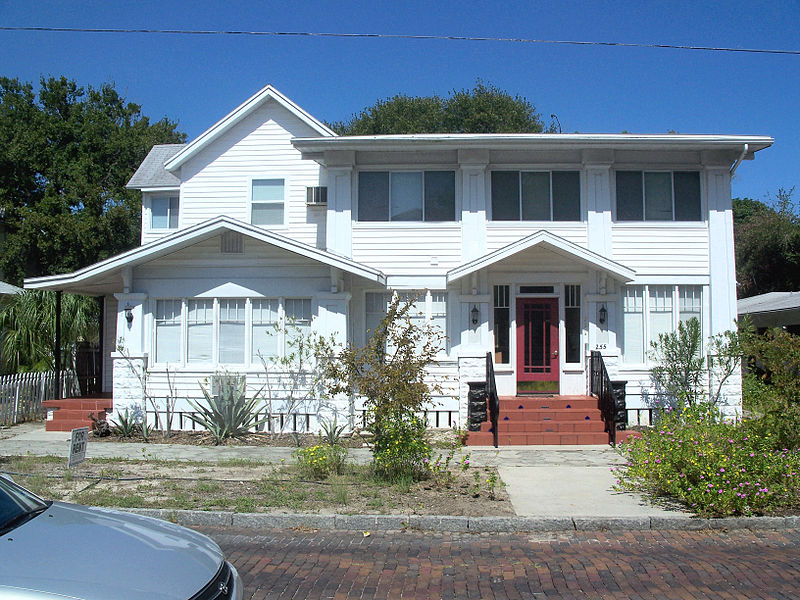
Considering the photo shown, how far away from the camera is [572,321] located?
15047mm

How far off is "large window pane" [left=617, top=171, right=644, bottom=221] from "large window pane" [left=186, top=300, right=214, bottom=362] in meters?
9.47

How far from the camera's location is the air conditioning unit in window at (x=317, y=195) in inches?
665

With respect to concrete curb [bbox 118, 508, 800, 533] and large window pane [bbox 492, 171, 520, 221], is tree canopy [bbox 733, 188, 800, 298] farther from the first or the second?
concrete curb [bbox 118, 508, 800, 533]

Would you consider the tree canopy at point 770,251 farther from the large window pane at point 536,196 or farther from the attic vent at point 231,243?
the attic vent at point 231,243

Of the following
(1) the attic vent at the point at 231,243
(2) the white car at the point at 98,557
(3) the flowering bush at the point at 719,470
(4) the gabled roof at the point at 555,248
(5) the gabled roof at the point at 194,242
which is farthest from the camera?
(1) the attic vent at the point at 231,243

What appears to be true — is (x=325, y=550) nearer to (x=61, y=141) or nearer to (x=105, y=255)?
(x=105, y=255)

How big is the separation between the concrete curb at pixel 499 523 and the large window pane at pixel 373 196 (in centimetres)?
880

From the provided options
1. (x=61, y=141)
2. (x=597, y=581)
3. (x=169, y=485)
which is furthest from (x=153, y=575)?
(x=61, y=141)

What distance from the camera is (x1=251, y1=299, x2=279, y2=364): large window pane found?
1429 centimetres

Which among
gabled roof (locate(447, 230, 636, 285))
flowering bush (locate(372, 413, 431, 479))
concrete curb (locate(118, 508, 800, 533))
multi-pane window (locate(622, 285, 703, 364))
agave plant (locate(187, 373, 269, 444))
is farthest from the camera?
multi-pane window (locate(622, 285, 703, 364))

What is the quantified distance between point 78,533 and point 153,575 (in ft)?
2.85

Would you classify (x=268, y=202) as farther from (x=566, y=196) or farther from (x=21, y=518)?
(x=21, y=518)

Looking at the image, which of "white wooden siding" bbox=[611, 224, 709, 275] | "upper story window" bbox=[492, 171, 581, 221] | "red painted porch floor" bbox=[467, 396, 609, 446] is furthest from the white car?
"white wooden siding" bbox=[611, 224, 709, 275]

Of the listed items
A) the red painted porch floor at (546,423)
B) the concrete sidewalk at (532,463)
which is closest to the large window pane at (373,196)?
the red painted porch floor at (546,423)
